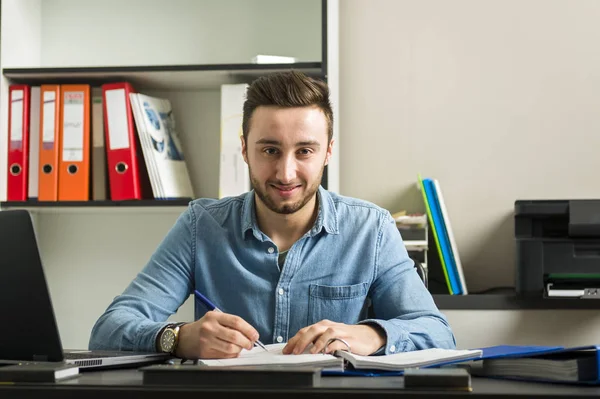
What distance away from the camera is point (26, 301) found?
1.10 m

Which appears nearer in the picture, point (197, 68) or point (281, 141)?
point (281, 141)

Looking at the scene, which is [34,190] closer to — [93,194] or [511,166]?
[93,194]

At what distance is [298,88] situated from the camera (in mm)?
1763

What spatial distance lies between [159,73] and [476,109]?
1.07 m

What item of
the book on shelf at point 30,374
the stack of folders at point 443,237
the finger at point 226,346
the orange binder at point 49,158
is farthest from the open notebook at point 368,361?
the orange binder at point 49,158

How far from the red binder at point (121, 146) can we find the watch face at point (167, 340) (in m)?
1.18

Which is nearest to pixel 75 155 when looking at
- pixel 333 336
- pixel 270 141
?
pixel 270 141

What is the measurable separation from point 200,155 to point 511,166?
3.50 ft

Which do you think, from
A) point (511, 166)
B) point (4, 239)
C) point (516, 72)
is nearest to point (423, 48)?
point (516, 72)

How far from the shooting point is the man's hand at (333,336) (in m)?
1.28

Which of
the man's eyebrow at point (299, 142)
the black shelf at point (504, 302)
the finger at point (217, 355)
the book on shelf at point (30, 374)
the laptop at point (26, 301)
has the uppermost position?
the man's eyebrow at point (299, 142)

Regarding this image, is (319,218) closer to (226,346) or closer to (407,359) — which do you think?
(226,346)

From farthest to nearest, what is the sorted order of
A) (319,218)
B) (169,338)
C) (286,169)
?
1. (319,218)
2. (286,169)
3. (169,338)

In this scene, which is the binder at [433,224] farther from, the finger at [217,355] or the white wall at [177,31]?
the finger at [217,355]
